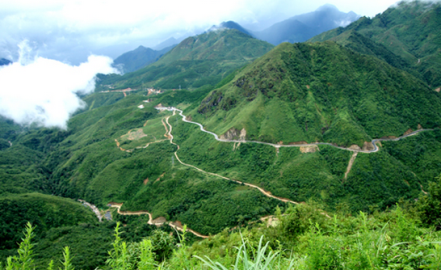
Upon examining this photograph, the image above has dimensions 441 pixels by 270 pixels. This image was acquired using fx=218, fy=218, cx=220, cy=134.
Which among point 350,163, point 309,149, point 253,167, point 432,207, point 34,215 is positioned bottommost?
point 253,167

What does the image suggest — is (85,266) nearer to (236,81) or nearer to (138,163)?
(138,163)

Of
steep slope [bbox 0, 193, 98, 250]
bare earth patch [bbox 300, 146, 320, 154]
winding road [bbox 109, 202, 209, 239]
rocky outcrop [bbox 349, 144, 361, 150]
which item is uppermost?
rocky outcrop [bbox 349, 144, 361, 150]

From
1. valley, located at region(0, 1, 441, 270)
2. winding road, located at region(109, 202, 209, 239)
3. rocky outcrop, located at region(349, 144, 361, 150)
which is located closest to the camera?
valley, located at region(0, 1, 441, 270)

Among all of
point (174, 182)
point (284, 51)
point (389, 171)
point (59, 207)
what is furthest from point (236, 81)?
point (59, 207)

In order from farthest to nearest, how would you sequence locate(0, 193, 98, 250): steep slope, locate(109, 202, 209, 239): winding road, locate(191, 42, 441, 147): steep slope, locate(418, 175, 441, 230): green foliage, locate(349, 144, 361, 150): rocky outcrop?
1. locate(191, 42, 441, 147): steep slope
2. locate(349, 144, 361, 150): rocky outcrop
3. locate(109, 202, 209, 239): winding road
4. locate(0, 193, 98, 250): steep slope
5. locate(418, 175, 441, 230): green foliage

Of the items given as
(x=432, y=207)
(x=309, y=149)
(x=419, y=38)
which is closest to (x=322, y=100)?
(x=309, y=149)

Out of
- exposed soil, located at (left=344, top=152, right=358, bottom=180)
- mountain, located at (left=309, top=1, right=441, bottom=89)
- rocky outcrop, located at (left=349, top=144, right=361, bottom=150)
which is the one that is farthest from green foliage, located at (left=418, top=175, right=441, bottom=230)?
mountain, located at (left=309, top=1, right=441, bottom=89)

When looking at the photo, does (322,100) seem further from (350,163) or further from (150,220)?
(150,220)

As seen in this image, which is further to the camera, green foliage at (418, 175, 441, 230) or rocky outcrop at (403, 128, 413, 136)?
rocky outcrop at (403, 128, 413, 136)

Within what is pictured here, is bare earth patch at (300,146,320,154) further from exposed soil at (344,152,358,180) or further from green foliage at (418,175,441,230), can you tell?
green foliage at (418,175,441,230)
